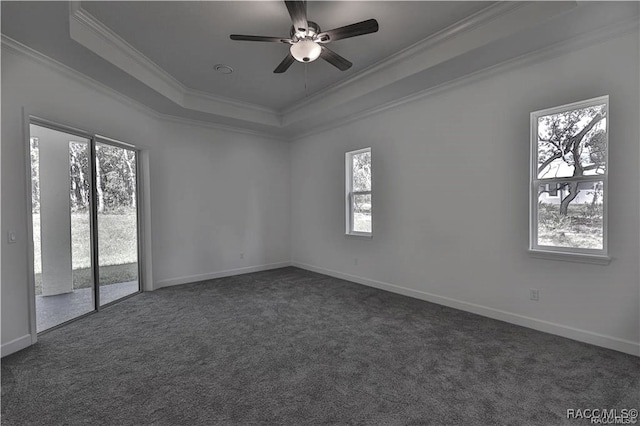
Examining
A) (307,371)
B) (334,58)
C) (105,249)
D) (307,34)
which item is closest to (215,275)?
(105,249)

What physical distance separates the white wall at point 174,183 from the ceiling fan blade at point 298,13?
258cm

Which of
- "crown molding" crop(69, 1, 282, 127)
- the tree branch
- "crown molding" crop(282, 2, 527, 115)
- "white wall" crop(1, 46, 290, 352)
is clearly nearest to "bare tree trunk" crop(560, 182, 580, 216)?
the tree branch

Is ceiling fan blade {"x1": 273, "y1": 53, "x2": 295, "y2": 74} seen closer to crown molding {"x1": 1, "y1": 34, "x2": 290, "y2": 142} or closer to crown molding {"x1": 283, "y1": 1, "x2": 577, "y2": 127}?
crown molding {"x1": 283, "y1": 1, "x2": 577, "y2": 127}

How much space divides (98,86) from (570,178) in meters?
5.28

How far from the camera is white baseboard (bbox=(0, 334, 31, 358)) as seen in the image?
260cm

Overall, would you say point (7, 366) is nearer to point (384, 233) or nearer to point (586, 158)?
point (384, 233)

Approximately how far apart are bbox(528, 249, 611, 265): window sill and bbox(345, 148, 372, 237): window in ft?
7.54

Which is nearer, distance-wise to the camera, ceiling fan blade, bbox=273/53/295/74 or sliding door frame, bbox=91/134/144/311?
ceiling fan blade, bbox=273/53/295/74

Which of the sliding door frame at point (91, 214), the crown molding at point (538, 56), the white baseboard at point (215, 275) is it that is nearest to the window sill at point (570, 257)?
the crown molding at point (538, 56)

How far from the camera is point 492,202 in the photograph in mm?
3410

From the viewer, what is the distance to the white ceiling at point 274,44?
2562 millimetres

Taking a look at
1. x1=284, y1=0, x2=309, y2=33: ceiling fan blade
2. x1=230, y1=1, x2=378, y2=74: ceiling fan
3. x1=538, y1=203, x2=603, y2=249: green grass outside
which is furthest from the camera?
x1=538, y1=203, x2=603, y2=249: green grass outside

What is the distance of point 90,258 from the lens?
3.76 m

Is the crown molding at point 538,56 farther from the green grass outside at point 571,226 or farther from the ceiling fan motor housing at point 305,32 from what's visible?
the ceiling fan motor housing at point 305,32
